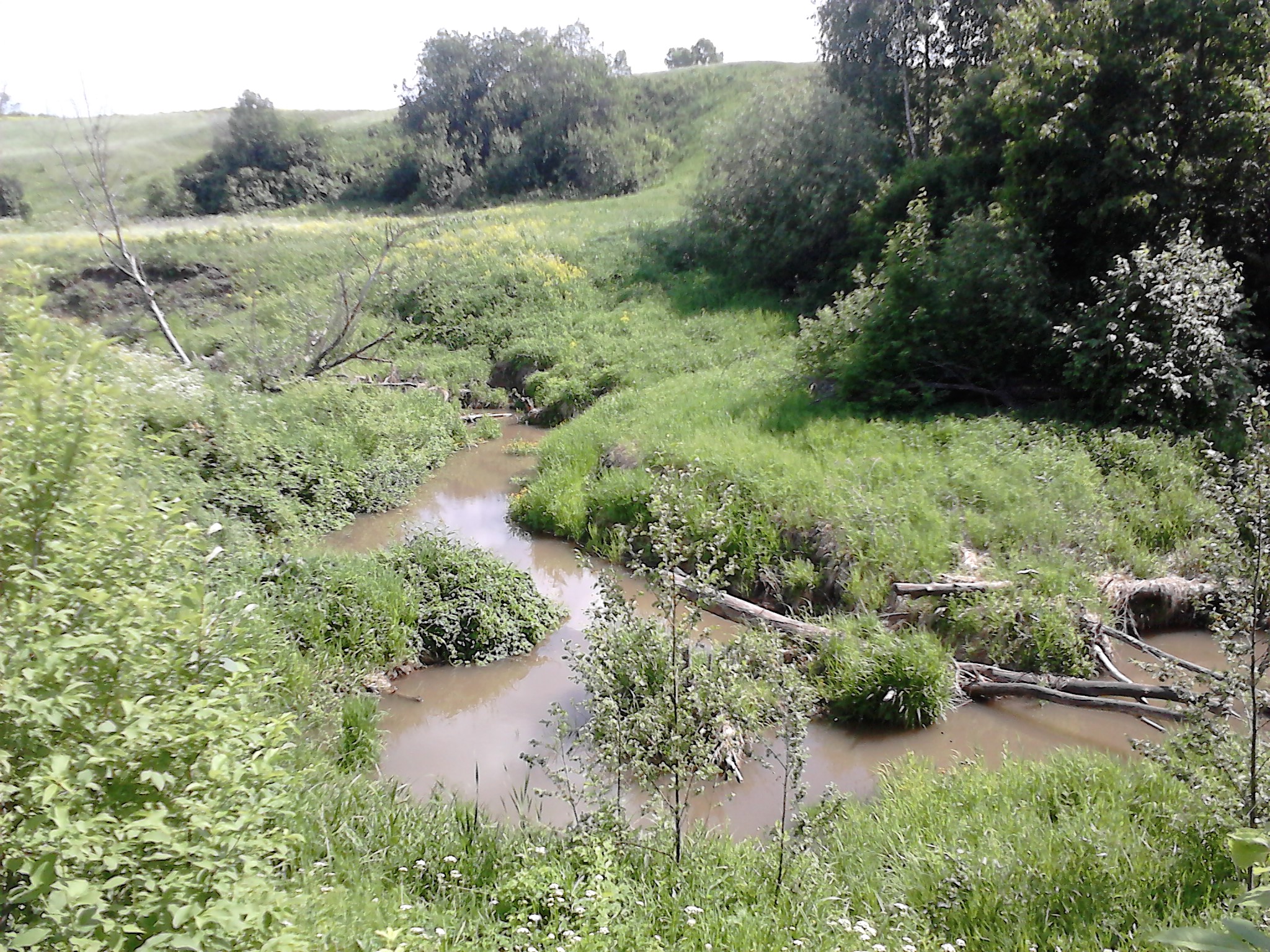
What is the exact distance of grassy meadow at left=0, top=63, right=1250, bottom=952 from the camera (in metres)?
2.47

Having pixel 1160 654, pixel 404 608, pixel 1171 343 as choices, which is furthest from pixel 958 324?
pixel 404 608

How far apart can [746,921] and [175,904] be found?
7.53ft

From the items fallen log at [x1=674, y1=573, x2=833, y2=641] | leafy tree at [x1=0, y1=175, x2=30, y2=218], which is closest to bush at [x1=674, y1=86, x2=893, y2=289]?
fallen log at [x1=674, y1=573, x2=833, y2=641]

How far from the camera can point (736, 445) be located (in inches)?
385

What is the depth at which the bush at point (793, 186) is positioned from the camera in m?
16.7

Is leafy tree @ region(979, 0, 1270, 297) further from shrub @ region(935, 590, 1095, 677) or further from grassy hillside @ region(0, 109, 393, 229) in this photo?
grassy hillside @ region(0, 109, 393, 229)

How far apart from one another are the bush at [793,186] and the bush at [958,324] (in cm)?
554

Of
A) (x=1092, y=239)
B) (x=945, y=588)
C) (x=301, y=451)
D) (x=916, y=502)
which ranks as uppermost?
(x=1092, y=239)

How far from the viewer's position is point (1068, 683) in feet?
18.8

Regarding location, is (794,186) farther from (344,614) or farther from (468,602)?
(344,614)

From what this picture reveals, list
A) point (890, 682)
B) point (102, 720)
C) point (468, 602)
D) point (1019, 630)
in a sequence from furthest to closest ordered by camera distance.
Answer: point (468, 602) → point (1019, 630) → point (890, 682) → point (102, 720)

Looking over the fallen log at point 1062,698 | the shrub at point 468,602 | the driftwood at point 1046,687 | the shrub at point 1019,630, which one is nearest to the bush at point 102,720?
the driftwood at point 1046,687

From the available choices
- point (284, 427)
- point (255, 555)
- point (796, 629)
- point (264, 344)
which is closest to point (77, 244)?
point (264, 344)

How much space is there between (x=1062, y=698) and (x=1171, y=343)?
16.7 ft
